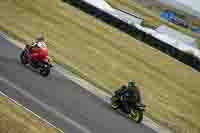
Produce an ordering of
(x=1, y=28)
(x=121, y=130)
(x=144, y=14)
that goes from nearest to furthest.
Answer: (x=121, y=130)
(x=1, y=28)
(x=144, y=14)

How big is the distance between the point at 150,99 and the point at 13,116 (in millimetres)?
11282

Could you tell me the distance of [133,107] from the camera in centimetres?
1867

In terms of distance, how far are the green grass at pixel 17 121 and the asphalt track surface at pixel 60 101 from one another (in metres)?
1.18

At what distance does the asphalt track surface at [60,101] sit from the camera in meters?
15.5

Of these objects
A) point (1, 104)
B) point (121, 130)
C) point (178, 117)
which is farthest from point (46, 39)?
point (1, 104)

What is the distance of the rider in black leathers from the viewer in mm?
18578

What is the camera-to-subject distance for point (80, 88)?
20.1m

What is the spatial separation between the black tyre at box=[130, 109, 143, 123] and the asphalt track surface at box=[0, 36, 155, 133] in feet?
0.82

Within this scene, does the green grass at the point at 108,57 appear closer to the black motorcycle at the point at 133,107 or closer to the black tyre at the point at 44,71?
the black motorcycle at the point at 133,107

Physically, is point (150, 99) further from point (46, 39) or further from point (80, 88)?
point (46, 39)

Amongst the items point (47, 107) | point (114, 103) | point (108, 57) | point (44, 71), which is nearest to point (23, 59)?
point (44, 71)

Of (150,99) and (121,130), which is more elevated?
(121,130)

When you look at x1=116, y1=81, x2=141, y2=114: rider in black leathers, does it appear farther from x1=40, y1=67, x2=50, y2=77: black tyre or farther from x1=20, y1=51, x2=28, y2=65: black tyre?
x1=20, y1=51, x2=28, y2=65: black tyre

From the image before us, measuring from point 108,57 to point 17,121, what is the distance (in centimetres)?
1567
